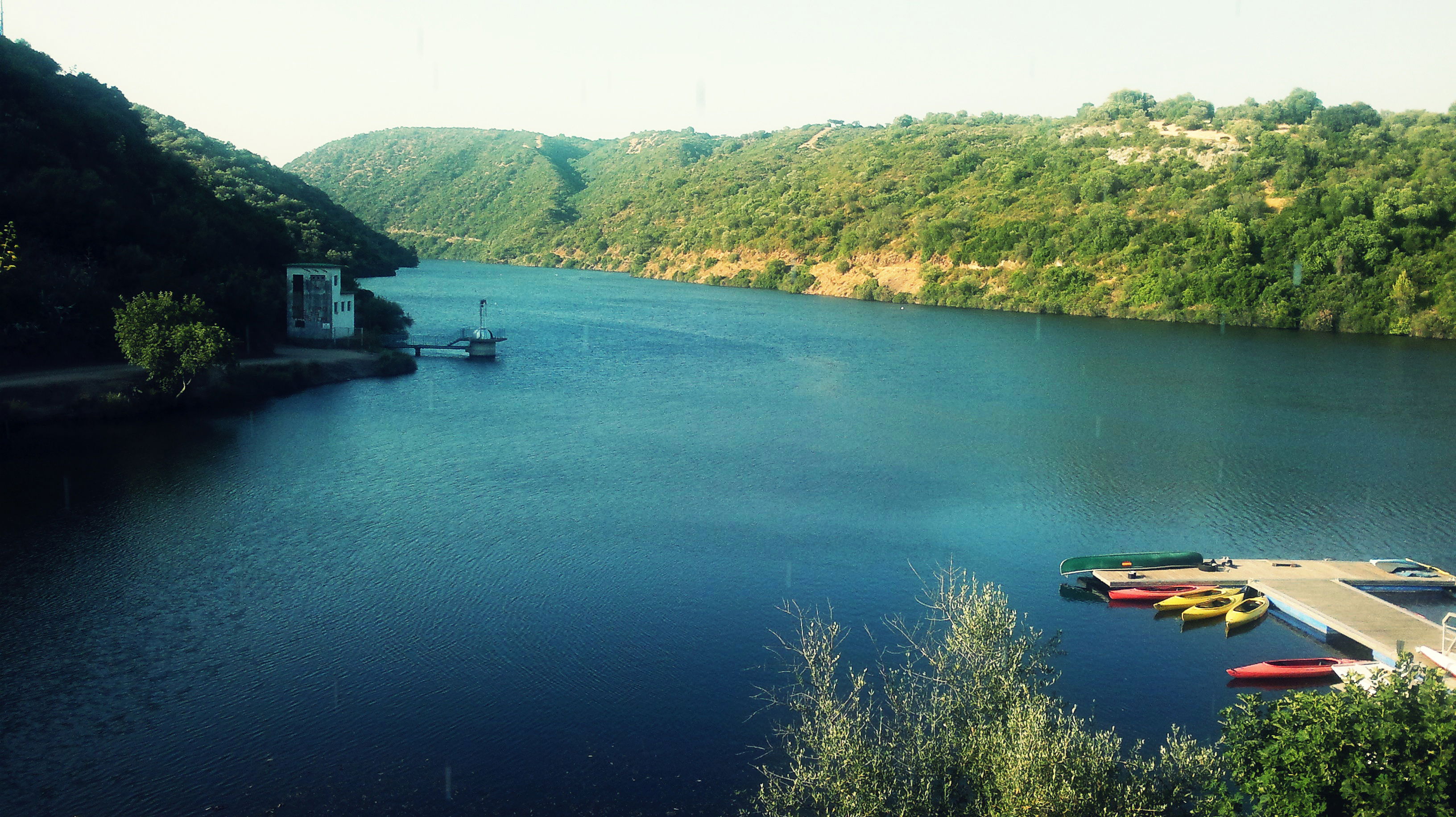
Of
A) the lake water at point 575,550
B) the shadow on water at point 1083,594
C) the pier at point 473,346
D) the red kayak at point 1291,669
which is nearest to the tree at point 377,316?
the pier at point 473,346

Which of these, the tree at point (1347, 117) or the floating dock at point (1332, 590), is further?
the tree at point (1347, 117)

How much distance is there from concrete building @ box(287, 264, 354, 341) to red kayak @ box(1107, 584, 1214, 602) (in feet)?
135

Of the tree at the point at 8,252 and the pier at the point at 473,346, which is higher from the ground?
the tree at the point at 8,252

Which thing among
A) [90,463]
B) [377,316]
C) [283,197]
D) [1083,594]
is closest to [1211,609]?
[1083,594]

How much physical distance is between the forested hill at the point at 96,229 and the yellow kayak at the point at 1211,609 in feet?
129

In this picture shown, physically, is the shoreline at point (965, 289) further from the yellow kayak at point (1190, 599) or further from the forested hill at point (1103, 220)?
the yellow kayak at point (1190, 599)

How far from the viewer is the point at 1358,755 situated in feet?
37.3

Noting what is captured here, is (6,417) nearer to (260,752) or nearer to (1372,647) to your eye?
(260,752)

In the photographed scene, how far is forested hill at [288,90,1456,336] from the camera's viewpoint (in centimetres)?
7800

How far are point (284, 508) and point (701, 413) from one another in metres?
18.7

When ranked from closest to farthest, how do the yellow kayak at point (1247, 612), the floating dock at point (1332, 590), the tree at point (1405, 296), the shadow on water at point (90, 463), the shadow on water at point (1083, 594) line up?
the floating dock at point (1332, 590), the yellow kayak at point (1247, 612), the shadow on water at point (1083, 594), the shadow on water at point (90, 463), the tree at point (1405, 296)

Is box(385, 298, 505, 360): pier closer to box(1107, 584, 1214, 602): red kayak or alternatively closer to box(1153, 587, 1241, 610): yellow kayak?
box(1107, 584, 1214, 602): red kayak

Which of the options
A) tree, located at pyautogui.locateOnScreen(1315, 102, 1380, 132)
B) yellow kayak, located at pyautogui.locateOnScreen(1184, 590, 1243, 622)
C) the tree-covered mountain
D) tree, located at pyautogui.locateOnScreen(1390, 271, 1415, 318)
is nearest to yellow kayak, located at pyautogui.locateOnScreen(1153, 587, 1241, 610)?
yellow kayak, located at pyautogui.locateOnScreen(1184, 590, 1243, 622)

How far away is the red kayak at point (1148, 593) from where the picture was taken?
23031 mm
